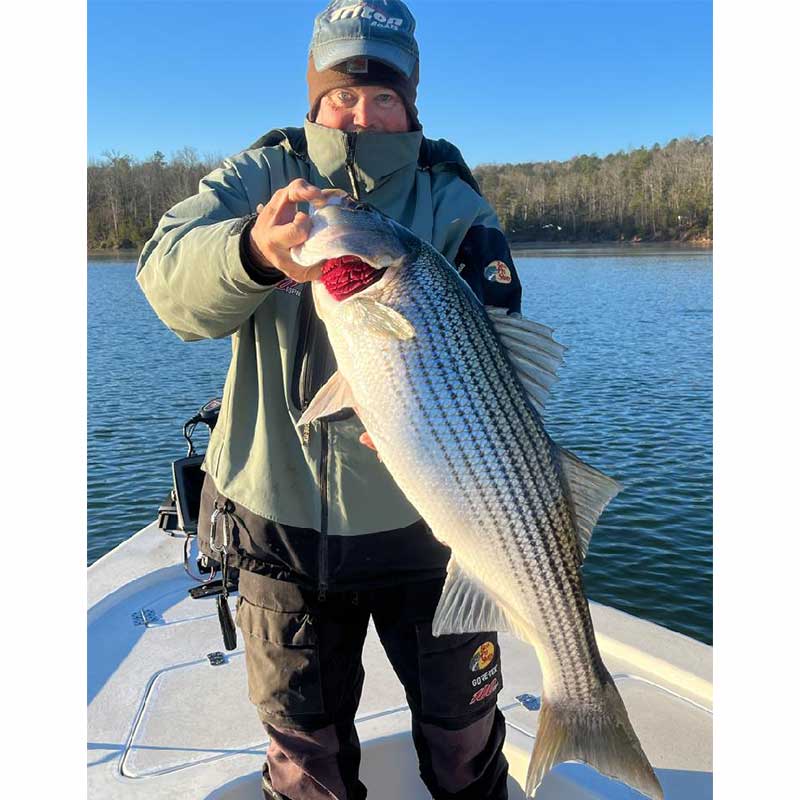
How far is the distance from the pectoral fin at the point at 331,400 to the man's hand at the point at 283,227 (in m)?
0.37

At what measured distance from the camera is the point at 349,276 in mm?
2197

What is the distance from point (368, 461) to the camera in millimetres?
2559

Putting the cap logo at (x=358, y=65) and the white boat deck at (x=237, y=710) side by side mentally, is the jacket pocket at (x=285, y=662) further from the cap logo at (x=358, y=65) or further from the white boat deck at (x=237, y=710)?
the cap logo at (x=358, y=65)

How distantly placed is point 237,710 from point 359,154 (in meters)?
2.84

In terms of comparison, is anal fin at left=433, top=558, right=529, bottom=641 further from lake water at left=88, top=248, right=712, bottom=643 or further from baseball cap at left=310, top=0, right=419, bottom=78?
lake water at left=88, top=248, right=712, bottom=643

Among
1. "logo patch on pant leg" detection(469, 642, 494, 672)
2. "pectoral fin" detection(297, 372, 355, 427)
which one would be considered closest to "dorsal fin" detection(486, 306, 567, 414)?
"pectoral fin" detection(297, 372, 355, 427)

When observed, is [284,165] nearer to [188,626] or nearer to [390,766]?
[390,766]

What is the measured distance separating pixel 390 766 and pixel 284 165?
2.69m

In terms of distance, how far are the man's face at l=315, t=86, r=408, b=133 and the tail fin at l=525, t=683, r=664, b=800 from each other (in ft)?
6.68

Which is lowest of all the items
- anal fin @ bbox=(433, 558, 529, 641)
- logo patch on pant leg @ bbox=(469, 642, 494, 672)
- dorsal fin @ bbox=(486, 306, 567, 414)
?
logo patch on pant leg @ bbox=(469, 642, 494, 672)

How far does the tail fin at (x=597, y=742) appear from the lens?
239 cm

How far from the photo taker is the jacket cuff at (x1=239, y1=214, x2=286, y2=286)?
2066mm

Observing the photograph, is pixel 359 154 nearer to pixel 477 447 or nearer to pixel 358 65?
pixel 358 65

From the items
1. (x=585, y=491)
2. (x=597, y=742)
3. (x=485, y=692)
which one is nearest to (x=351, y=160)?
(x=585, y=491)
